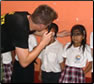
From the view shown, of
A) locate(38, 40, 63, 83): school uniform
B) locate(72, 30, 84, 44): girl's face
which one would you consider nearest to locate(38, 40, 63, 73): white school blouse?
locate(38, 40, 63, 83): school uniform

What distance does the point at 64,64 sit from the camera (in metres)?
1.75

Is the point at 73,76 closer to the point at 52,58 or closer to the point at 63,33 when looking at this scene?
the point at 52,58

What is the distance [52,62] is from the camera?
5.53 feet

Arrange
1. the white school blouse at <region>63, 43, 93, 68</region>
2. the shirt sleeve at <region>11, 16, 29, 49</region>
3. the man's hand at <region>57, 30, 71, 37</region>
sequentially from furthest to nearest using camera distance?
the man's hand at <region>57, 30, 71, 37</region> < the white school blouse at <region>63, 43, 93, 68</region> < the shirt sleeve at <region>11, 16, 29, 49</region>

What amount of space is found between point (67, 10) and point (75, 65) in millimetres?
618

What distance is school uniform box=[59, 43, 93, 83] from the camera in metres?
1.63

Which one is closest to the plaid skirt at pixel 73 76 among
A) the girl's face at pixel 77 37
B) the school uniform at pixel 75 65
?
the school uniform at pixel 75 65

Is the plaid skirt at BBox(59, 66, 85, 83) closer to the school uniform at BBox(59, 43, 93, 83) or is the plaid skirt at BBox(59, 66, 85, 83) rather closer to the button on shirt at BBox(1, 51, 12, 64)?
the school uniform at BBox(59, 43, 93, 83)

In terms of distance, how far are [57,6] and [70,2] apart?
0.48 feet

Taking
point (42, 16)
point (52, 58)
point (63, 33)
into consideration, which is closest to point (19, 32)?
point (42, 16)

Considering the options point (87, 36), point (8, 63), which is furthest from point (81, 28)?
point (8, 63)

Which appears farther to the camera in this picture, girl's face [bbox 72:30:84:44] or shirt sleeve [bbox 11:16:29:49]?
girl's face [bbox 72:30:84:44]

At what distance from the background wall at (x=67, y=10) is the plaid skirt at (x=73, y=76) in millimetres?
289

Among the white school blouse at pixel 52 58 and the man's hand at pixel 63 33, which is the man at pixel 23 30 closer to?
the white school blouse at pixel 52 58
